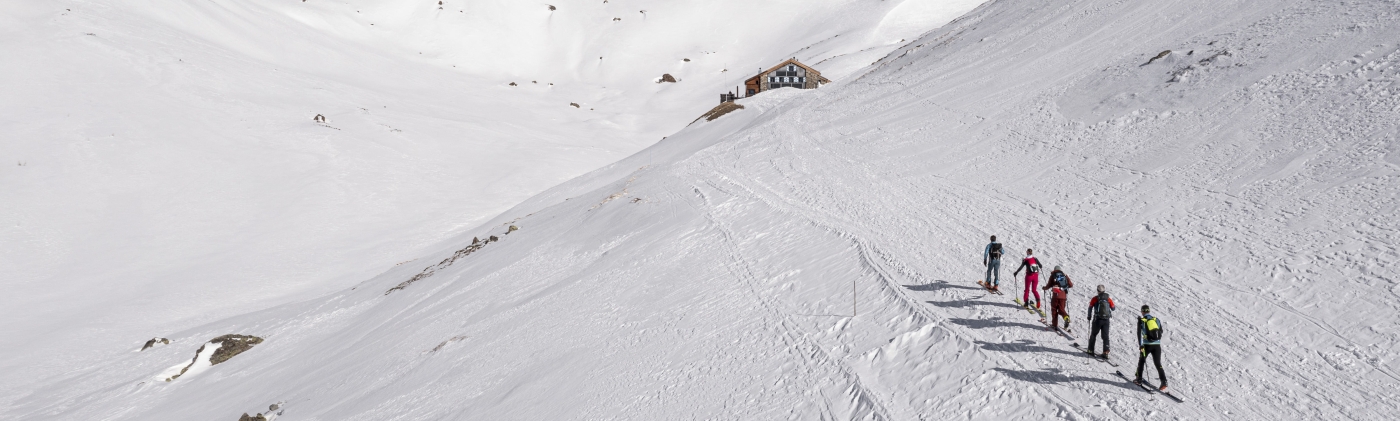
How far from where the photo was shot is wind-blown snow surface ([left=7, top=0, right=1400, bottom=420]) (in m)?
13.6

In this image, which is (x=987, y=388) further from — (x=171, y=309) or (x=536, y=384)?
(x=171, y=309)

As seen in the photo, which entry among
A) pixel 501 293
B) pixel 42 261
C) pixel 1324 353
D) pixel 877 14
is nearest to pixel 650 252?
pixel 501 293

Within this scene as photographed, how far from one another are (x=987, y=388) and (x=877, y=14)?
11071cm

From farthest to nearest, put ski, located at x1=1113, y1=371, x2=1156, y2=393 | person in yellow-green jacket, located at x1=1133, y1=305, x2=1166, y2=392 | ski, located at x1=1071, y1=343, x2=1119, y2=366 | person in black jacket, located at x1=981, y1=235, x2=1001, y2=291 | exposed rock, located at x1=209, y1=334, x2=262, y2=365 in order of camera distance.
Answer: exposed rock, located at x1=209, y1=334, x2=262, y2=365
person in black jacket, located at x1=981, y1=235, x2=1001, y2=291
ski, located at x1=1071, y1=343, x2=1119, y2=366
ski, located at x1=1113, y1=371, x2=1156, y2=393
person in yellow-green jacket, located at x1=1133, y1=305, x2=1166, y2=392

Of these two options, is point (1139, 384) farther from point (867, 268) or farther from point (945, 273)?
point (867, 268)

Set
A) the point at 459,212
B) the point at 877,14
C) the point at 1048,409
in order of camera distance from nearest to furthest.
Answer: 1. the point at 1048,409
2. the point at 459,212
3. the point at 877,14

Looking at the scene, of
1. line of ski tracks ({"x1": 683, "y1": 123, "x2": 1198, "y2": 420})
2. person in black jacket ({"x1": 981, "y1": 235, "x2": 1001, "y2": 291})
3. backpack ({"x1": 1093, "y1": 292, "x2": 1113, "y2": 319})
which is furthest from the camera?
person in black jacket ({"x1": 981, "y1": 235, "x2": 1001, "y2": 291})

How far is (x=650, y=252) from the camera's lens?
83.2ft

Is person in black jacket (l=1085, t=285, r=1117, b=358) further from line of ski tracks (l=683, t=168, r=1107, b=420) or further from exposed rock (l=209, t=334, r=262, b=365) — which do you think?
exposed rock (l=209, t=334, r=262, b=365)

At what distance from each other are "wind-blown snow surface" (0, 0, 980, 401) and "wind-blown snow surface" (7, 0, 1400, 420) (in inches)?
222

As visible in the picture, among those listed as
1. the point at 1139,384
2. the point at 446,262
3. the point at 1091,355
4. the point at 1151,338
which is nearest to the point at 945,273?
the point at 1091,355

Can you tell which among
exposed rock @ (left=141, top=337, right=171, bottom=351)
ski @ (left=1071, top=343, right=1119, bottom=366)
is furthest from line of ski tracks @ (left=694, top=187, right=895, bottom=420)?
exposed rock @ (left=141, top=337, right=171, bottom=351)

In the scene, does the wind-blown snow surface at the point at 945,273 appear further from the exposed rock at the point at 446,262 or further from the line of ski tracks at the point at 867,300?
the exposed rock at the point at 446,262

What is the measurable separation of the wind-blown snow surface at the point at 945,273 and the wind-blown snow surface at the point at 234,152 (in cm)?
565
